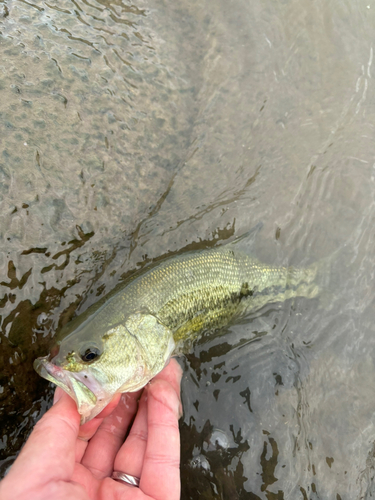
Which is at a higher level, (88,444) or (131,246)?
(131,246)

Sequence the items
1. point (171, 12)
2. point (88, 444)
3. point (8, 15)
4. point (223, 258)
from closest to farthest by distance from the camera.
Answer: point (88, 444) < point (223, 258) < point (8, 15) < point (171, 12)

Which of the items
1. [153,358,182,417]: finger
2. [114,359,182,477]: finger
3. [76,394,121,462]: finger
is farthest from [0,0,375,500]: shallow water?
[76,394,121,462]: finger

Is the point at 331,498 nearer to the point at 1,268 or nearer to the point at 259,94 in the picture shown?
the point at 1,268

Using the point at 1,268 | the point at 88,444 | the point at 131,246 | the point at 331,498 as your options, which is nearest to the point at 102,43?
the point at 131,246

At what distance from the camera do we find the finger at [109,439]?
3127 mm

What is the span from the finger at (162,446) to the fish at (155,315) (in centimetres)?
26

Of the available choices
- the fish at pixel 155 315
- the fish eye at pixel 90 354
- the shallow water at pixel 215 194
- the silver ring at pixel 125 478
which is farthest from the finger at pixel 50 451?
the shallow water at pixel 215 194

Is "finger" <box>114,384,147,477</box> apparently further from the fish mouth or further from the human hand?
the fish mouth

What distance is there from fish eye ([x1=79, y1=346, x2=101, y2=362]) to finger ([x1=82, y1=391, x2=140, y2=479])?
866 mm

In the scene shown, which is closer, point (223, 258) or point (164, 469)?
point (164, 469)

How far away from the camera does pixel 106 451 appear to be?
10.5 feet

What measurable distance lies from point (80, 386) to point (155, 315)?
879 millimetres

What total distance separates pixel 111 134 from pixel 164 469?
11.1 feet

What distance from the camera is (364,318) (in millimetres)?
4023
